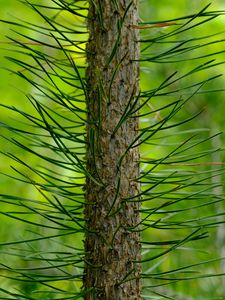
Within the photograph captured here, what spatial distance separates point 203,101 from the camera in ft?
7.42

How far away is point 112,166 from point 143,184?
→ 34 centimetres

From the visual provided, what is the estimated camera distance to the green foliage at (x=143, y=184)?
93cm

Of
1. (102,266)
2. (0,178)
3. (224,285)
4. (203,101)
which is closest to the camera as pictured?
(102,266)

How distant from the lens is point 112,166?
93 centimetres

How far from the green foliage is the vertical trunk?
0.02m

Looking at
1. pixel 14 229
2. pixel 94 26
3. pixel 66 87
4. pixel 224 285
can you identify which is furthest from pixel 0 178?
pixel 94 26

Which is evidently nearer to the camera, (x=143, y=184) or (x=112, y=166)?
(x=112, y=166)

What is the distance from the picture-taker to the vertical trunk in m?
0.92

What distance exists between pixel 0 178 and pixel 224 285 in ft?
3.20

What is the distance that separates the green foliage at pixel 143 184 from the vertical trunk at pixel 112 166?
0.02m

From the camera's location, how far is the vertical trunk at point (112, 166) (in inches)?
36.3

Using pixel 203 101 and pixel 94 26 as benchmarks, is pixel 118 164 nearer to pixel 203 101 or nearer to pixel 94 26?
pixel 94 26

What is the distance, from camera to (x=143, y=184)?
126 cm

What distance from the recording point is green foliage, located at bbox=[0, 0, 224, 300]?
93 cm
